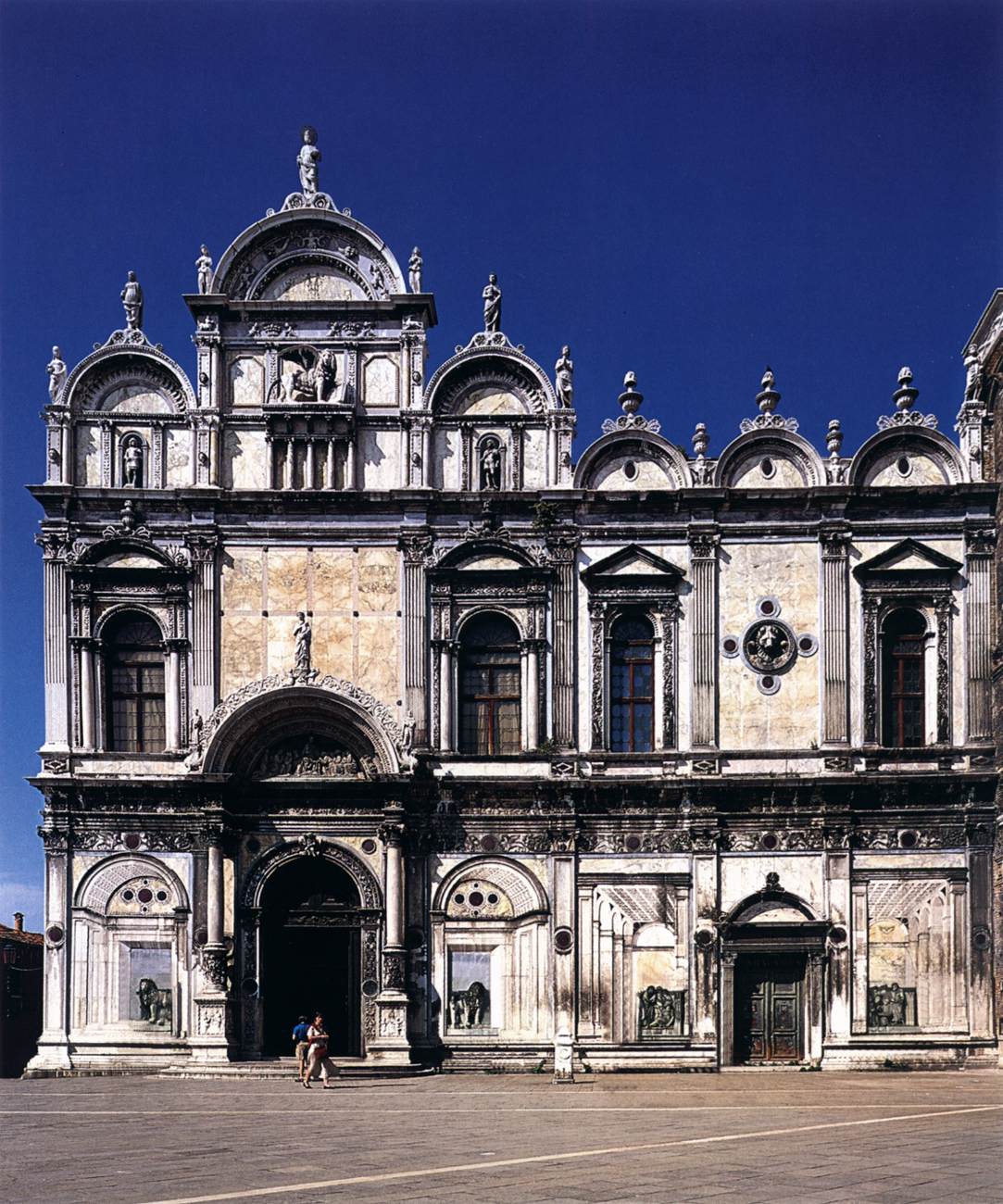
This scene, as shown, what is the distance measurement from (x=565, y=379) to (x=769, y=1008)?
542 inches

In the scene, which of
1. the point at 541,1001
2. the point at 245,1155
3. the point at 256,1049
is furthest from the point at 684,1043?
the point at 245,1155

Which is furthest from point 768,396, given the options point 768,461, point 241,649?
point 241,649

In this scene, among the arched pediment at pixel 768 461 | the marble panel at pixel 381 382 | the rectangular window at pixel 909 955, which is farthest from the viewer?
the marble panel at pixel 381 382

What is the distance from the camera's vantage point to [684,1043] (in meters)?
31.2

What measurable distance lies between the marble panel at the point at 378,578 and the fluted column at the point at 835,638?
903 cm

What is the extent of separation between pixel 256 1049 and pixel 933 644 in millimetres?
16238

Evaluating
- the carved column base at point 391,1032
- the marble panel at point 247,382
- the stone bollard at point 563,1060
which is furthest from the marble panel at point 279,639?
the stone bollard at point 563,1060

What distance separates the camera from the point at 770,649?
32.3 metres

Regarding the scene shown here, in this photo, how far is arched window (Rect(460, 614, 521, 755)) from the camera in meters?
32.5

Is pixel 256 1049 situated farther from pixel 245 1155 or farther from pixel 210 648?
pixel 245 1155

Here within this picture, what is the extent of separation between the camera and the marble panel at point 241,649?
106 feet

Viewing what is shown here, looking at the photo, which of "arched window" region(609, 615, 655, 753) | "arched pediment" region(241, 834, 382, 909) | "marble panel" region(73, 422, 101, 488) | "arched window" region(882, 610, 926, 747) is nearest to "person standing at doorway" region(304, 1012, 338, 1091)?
"arched pediment" region(241, 834, 382, 909)

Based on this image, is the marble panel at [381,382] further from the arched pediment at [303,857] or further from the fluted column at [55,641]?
the arched pediment at [303,857]

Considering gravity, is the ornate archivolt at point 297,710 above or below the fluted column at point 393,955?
above
